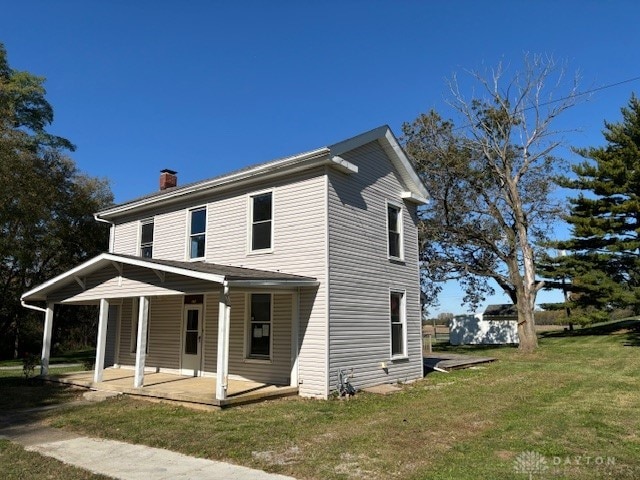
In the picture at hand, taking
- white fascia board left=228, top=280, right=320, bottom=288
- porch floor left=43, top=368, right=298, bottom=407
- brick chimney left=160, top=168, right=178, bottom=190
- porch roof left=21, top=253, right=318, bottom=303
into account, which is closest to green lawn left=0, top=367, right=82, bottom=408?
porch floor left=43, top=368, right=298, bottom=407

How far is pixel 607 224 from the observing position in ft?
76.9

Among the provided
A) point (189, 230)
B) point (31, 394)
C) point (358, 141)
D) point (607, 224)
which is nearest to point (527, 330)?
point (607, 224)

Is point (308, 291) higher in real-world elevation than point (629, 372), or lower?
higher

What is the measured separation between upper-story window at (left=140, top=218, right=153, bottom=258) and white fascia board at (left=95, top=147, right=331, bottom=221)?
0.60m

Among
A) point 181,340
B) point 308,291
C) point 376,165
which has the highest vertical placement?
point 376,165

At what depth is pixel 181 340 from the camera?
14180 mm

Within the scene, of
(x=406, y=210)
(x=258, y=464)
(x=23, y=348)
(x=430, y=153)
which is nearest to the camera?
(x=258, y=464)

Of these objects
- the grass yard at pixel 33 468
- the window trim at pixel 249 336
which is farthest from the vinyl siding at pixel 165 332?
the grass yard at pixel 33 468

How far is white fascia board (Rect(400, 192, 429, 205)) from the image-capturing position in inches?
578

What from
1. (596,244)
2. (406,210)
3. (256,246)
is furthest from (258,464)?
(596,244)

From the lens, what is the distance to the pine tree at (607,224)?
22.7 m

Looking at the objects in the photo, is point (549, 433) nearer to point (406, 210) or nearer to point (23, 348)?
point (406, 210)

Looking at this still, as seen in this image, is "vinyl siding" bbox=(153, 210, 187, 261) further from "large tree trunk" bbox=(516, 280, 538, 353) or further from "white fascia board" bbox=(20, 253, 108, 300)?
"large tree trunk" bbox=(516, 280, 538, 353)

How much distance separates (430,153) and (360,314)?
46.2ft
